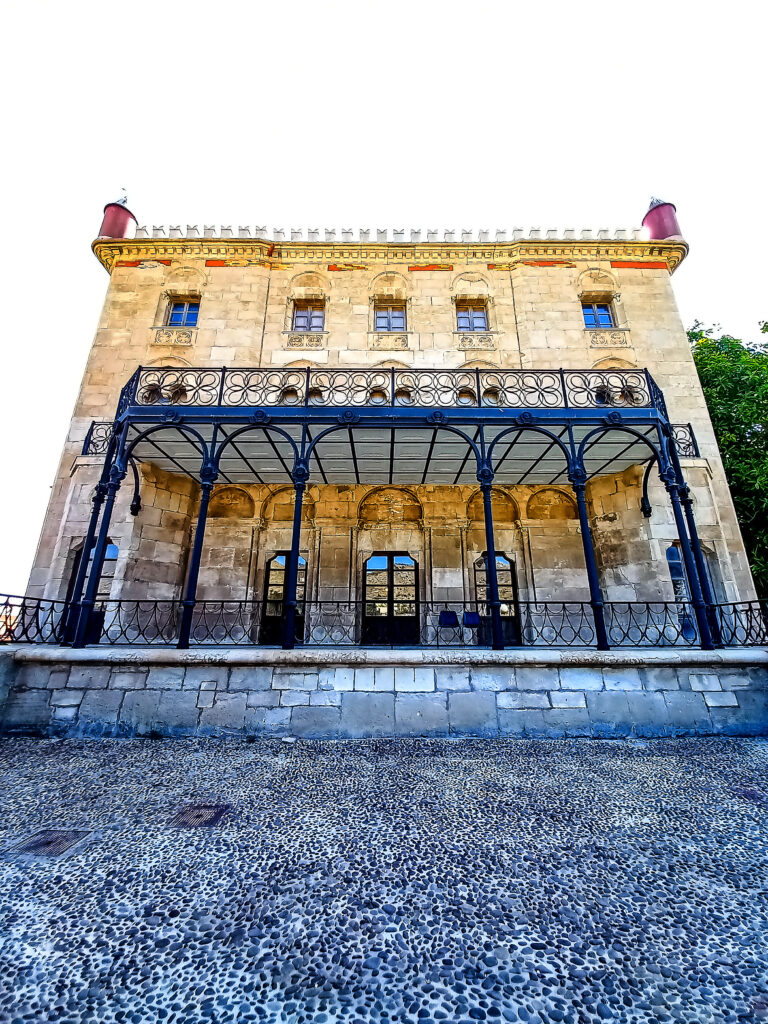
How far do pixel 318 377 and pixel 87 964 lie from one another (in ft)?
34.2

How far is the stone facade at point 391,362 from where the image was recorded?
9.80 m

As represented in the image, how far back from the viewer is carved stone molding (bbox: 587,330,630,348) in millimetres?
11461

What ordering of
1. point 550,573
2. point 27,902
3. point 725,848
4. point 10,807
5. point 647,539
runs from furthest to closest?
1. point 550,573
2. point 647,539
3. point 10,807
4. point 725,848
5. point 27,902

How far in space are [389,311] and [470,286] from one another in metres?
2.51

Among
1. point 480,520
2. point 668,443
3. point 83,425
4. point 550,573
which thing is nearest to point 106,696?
point 83,425

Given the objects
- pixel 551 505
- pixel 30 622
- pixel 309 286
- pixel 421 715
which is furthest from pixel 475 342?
pixel 30 622

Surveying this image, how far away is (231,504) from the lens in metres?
10.8

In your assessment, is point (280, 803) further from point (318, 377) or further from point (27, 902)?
point (318, 377)

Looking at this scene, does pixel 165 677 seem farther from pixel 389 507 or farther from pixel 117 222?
pixel 117 222

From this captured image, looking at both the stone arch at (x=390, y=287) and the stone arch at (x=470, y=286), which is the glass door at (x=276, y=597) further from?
the stone arch at (x=470, y=286)

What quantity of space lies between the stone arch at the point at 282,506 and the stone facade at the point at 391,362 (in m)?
0.06

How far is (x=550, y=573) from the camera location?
1034cm

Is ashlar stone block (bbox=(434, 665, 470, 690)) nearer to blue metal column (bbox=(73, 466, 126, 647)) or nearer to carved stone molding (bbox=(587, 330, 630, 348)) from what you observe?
blue metal column (bbox=(73, 466, 126, 647))

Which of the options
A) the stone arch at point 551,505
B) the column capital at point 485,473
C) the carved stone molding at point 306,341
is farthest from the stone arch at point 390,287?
the column capital at point 485,473
